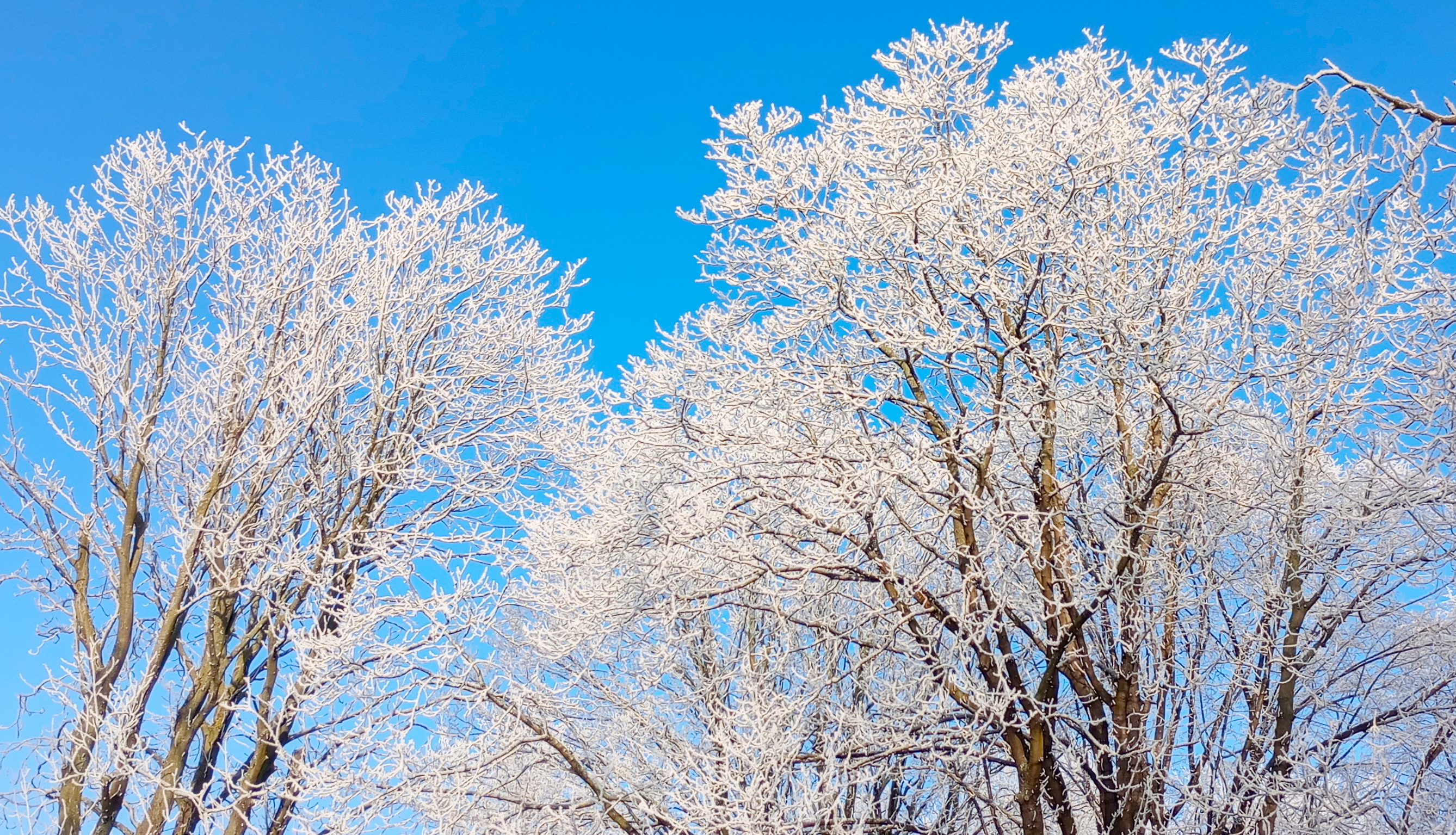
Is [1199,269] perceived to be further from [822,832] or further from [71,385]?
[71,385]

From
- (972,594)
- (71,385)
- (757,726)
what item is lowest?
(757,726)

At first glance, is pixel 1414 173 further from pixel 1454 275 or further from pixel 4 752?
pixel 4 752

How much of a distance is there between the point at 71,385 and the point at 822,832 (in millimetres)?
5623

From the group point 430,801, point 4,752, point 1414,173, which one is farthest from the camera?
point 4,752

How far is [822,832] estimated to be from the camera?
18.2 feet

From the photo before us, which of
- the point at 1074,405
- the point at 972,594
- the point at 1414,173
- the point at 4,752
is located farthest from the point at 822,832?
the point at 4,752

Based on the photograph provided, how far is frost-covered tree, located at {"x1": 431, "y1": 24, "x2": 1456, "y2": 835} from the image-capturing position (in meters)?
5.71

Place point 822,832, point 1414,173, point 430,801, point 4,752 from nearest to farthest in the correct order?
1. point 1414,173
2. point 822,832
3. point 430,801
4. point 4,752

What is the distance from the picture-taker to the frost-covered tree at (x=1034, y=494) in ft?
18.7

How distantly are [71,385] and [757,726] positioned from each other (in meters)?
5.06

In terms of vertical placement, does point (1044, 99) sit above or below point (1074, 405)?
above

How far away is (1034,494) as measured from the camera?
20.9ft

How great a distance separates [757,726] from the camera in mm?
5648

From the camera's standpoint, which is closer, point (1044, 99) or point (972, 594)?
point (972, 594)
